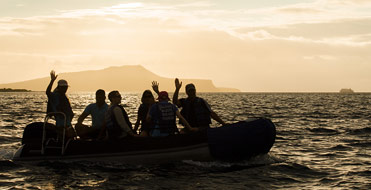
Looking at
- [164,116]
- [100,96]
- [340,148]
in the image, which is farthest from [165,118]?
[340,148]

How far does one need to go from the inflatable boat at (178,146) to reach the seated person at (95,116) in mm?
415

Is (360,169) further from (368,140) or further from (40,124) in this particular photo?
(40,124)

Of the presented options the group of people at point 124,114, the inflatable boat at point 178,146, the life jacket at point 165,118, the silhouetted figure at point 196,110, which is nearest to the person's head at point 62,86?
the group of people at point 124,114

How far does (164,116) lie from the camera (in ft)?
35.4

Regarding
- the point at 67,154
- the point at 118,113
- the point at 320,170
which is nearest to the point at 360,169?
the point at 320,170

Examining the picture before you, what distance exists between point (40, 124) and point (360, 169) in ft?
27.2

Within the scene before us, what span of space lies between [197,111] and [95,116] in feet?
8.55

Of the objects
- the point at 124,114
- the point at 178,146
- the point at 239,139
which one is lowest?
the point at 178,146

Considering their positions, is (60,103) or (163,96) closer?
(163,96)

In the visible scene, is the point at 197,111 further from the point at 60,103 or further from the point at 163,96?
the point at 60,103

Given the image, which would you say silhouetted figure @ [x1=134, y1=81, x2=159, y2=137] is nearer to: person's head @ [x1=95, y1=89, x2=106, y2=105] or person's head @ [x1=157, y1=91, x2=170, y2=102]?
person's head @ [x1=157, y1=91, x2=170, y2=102]

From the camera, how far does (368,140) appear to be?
55.7 feet

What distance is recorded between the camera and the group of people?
10680 millimetres

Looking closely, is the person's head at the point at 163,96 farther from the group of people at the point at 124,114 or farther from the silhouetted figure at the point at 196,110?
the silhouetted figure at the point at 196,110
